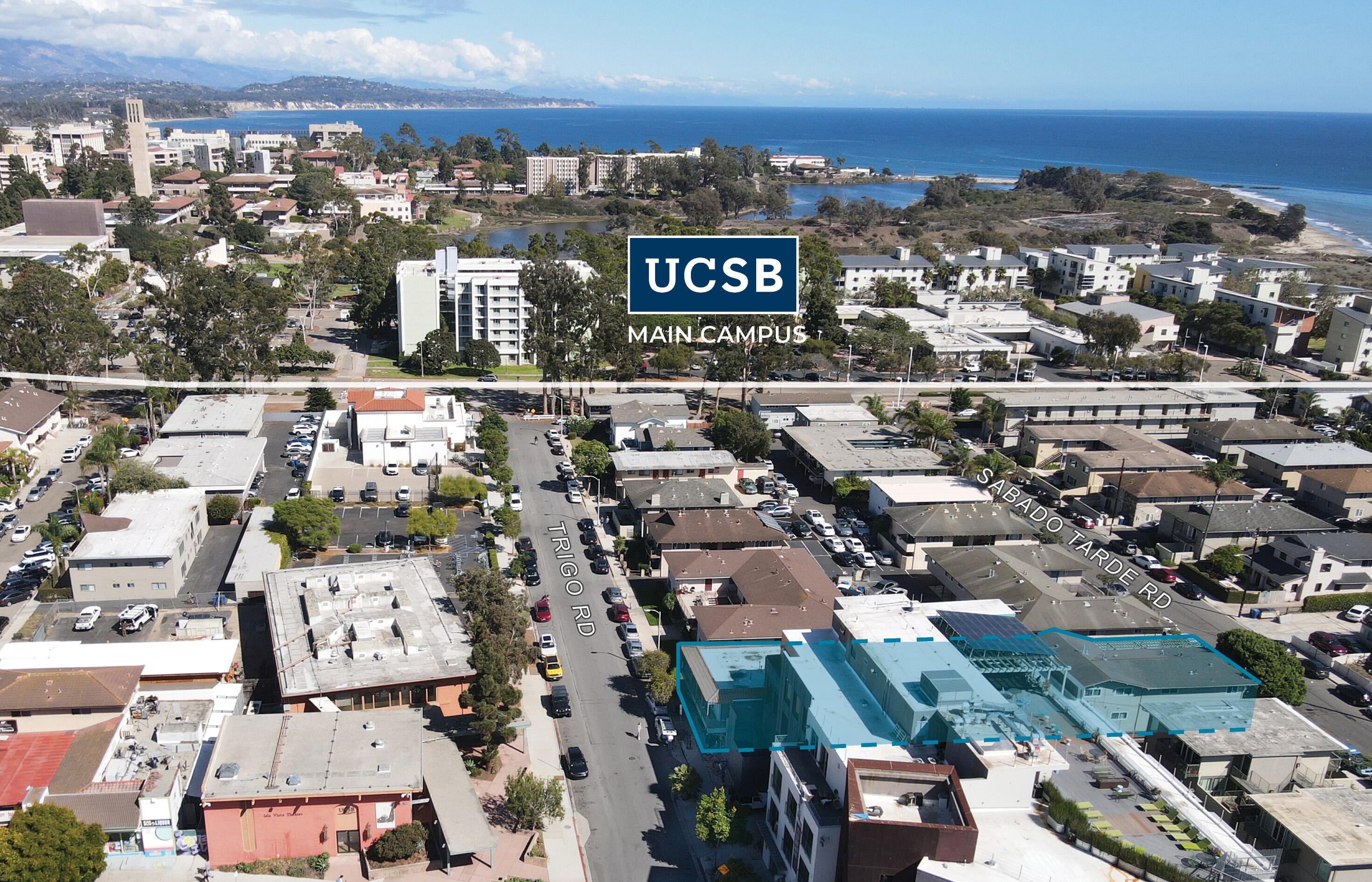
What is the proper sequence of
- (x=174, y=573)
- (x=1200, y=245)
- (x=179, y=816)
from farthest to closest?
(x=1200, y=245), (x=174, y=573), (x=179, y=816)

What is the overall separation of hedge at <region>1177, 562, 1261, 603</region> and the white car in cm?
1635

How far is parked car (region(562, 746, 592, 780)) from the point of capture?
10.2 metres

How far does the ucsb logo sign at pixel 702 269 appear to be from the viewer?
1422 centimetres

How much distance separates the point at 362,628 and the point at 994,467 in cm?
1170

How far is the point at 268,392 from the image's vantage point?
2391cm

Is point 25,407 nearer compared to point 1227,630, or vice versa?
point 1227,630

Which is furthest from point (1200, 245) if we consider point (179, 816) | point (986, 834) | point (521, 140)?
point (521, 140)

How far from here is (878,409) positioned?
21688mm

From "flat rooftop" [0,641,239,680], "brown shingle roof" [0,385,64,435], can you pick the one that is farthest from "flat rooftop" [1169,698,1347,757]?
"brown shingle roof" [0,385,64,435]

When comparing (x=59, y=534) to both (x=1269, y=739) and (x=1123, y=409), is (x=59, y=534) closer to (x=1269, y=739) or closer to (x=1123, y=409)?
(x=1269, y=739)

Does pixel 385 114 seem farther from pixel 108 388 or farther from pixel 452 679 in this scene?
pixel 452 679

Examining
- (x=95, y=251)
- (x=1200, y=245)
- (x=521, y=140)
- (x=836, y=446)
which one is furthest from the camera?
(x=521, y=140)

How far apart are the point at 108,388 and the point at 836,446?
700 inches

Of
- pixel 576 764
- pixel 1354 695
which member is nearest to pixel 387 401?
pixel 576 764
